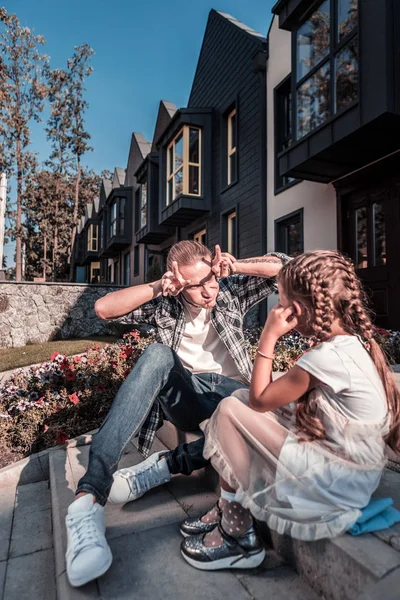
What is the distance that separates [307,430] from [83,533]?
0.88m

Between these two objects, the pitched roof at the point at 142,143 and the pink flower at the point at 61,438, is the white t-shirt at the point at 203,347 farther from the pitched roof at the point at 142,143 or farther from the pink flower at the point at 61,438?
the pitched roof at the point at 142,143

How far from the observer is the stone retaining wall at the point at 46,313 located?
33.0 ft

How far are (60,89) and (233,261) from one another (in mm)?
18958

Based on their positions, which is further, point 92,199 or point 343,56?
point 92,199

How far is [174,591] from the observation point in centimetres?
134

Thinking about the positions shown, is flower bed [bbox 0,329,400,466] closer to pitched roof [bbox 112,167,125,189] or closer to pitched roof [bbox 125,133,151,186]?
pitched roof [bbox 125,133,151,186]

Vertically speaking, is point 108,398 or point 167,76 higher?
point 167,76

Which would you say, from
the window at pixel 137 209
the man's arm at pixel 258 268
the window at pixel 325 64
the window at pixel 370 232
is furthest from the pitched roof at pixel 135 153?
the man's arm at pixel 258 268

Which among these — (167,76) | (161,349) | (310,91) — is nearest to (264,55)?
(310,91)

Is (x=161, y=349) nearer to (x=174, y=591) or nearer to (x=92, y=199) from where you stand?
(x=174, y=591)

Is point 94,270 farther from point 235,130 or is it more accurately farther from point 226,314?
point 226,314

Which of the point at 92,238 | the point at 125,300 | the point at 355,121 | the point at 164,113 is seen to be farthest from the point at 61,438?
the point at 92,238

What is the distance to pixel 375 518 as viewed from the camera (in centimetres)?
129

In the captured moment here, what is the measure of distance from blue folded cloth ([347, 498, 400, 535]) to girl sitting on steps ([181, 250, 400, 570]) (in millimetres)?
28
